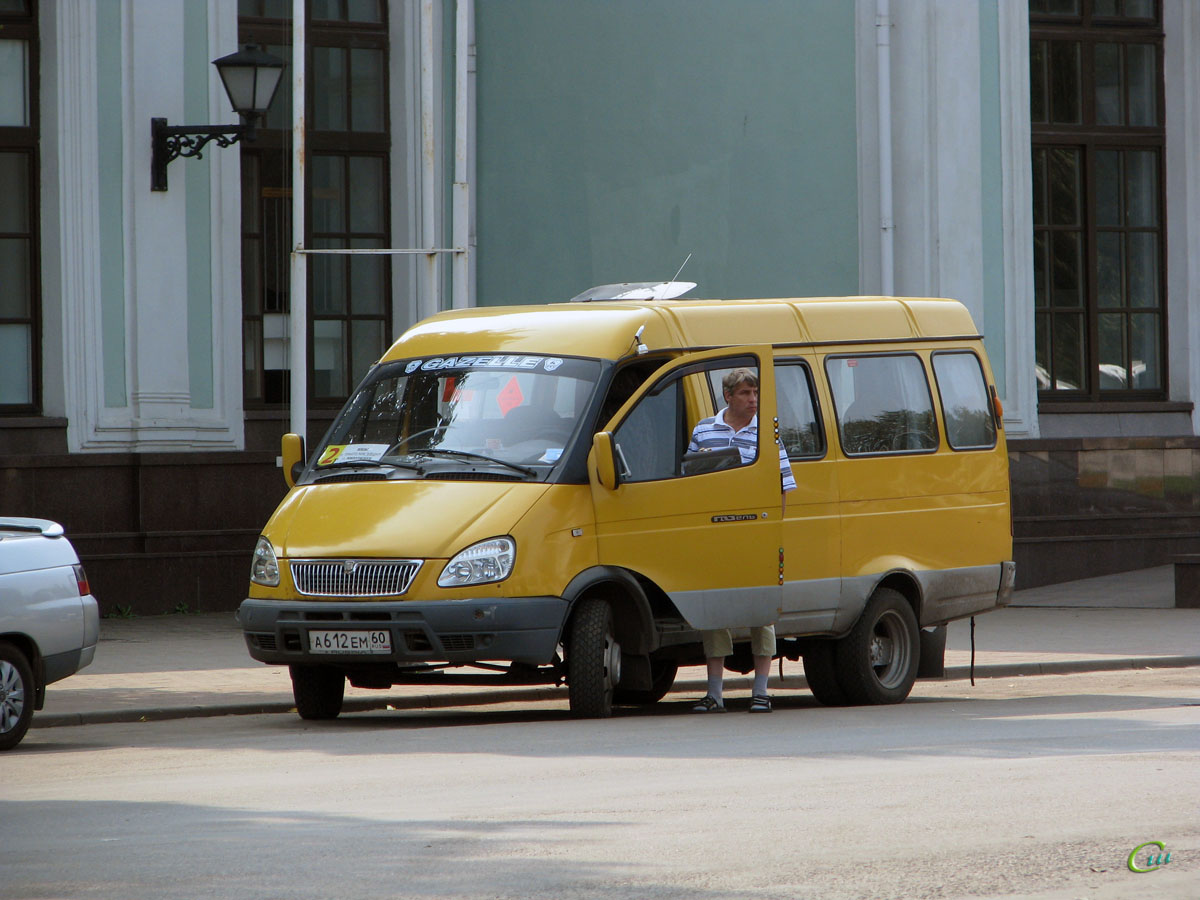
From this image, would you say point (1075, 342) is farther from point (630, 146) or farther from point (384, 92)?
point (384, 92)

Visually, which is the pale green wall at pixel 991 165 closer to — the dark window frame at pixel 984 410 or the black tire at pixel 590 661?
the dark window frame at pixel 984 410

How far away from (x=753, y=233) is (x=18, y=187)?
7.66m

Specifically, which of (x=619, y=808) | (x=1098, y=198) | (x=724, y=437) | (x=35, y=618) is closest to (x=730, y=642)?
(x=724, y=437)

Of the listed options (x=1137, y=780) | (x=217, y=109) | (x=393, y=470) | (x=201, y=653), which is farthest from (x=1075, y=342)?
(x=1137, y=780)

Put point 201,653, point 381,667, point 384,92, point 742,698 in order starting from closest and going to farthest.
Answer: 1. point 381,667
2. point 742,698
3. point 201,653
4. point 384,92

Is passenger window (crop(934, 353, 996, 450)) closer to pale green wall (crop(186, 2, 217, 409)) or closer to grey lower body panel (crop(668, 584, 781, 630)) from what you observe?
grey lower body panel (crop(668, 584, 781, 630))

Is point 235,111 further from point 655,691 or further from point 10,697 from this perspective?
point 10,697

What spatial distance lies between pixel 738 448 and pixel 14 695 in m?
4.22

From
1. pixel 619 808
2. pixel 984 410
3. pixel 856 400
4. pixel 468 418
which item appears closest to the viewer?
pixel 619 808

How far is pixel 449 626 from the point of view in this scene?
33.3 ft

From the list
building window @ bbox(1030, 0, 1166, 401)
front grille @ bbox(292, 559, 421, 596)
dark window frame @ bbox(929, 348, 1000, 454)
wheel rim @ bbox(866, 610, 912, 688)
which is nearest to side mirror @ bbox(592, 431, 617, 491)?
front grille @ bbox(292, 559, 421, 596)

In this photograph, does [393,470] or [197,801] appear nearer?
Answer: [197,801]

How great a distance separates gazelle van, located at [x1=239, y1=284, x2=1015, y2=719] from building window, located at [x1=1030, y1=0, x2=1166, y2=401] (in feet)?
30.8

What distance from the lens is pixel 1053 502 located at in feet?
68.4
